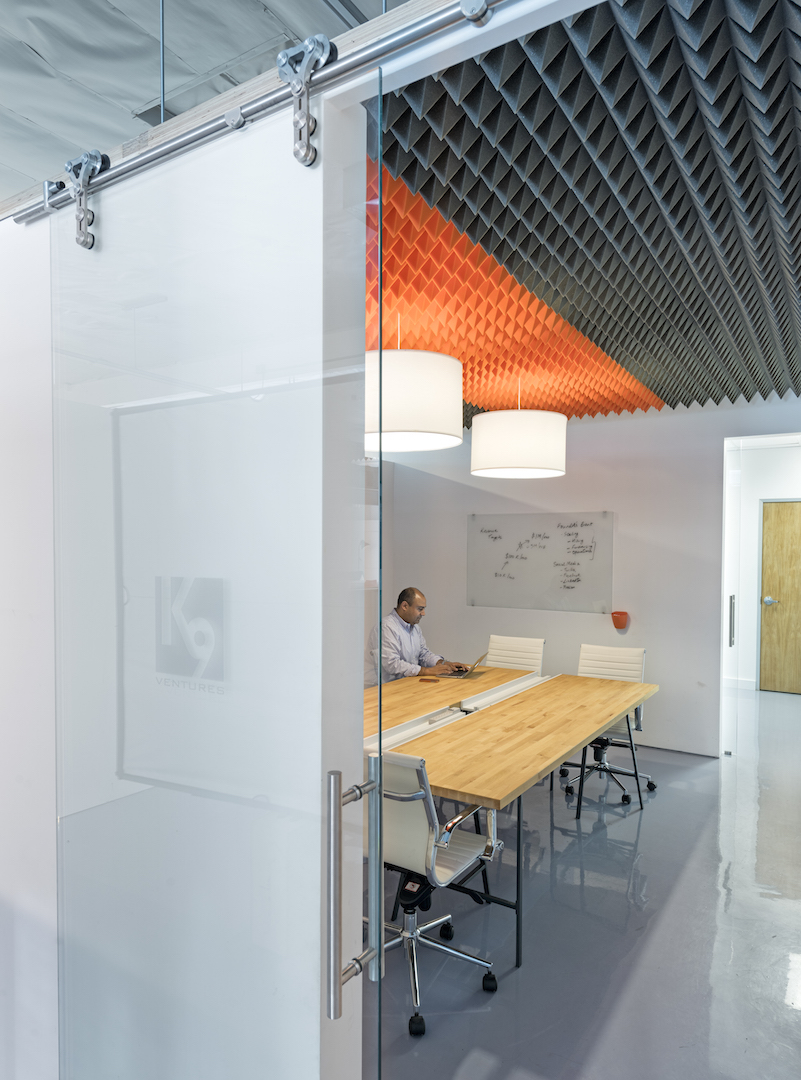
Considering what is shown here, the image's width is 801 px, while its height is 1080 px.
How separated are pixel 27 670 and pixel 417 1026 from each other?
193 cm

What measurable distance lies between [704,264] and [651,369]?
1913 millimetres

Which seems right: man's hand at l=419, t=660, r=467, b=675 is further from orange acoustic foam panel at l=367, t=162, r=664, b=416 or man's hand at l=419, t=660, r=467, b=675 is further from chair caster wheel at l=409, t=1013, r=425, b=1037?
chair caster wheel at l=409, t=1013, r=425, b=1037

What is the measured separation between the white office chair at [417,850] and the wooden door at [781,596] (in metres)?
6.07

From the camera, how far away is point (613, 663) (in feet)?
18.8

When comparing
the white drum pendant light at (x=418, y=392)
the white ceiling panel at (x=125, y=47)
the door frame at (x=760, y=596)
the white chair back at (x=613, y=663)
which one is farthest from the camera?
the door frame at (x=760, y=596)

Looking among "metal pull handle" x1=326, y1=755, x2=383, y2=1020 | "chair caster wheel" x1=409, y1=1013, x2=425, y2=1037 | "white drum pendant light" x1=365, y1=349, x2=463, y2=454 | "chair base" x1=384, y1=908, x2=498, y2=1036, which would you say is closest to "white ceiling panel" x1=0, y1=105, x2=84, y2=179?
"white drum pendant light" x1=365, y1=349, x2=463, y2=454

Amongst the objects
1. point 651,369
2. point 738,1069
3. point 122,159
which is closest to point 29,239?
point 122,159

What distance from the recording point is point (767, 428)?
235 inches

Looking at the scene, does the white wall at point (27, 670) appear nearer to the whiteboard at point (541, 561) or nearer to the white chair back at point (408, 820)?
the white chair back at point (408, 820)

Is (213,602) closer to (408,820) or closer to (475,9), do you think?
(475,9)

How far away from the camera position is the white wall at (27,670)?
1832 mm

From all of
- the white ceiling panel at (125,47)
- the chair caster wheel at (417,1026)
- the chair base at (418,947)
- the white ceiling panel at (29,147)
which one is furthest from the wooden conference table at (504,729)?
the white ceiling panel at (29,147)

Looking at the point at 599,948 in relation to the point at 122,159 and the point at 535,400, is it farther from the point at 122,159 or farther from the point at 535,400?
the point at 535,400

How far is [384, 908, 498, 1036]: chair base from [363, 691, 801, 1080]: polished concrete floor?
2.0 inches
